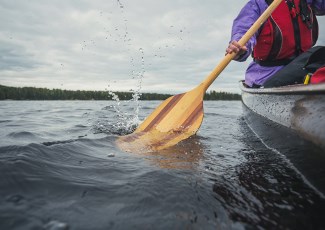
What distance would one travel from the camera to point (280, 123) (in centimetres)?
244

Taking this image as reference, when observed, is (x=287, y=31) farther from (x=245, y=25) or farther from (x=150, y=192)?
(x=150, y=192)

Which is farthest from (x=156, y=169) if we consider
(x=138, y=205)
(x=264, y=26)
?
(x=264, y=26)

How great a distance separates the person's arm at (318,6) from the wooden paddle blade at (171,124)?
2.07 meters

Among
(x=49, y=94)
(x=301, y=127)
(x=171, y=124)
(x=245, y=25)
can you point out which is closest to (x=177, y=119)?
(x=171, y=124)

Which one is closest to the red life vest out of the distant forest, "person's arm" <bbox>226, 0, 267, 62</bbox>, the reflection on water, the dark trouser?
"person's arm" <bbox>226, 0, 267, 62</bbox>

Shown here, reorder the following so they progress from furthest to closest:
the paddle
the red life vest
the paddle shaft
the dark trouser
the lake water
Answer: the red life vest < the paddle shaft < the paddle < the dark trouser < the lake water

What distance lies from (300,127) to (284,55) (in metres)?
2.22

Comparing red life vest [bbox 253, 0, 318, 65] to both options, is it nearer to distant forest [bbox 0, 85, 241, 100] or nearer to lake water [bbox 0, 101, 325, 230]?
lake water [bbox 0, 101, 325, 230]

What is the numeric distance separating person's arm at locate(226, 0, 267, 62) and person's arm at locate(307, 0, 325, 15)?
746 mm

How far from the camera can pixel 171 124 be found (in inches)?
143

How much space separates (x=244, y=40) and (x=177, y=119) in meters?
1.32

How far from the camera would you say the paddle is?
304 centimetres

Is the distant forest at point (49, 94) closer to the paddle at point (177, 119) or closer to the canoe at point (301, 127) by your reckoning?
the paddle at point (177, 119)

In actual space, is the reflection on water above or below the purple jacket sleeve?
below
